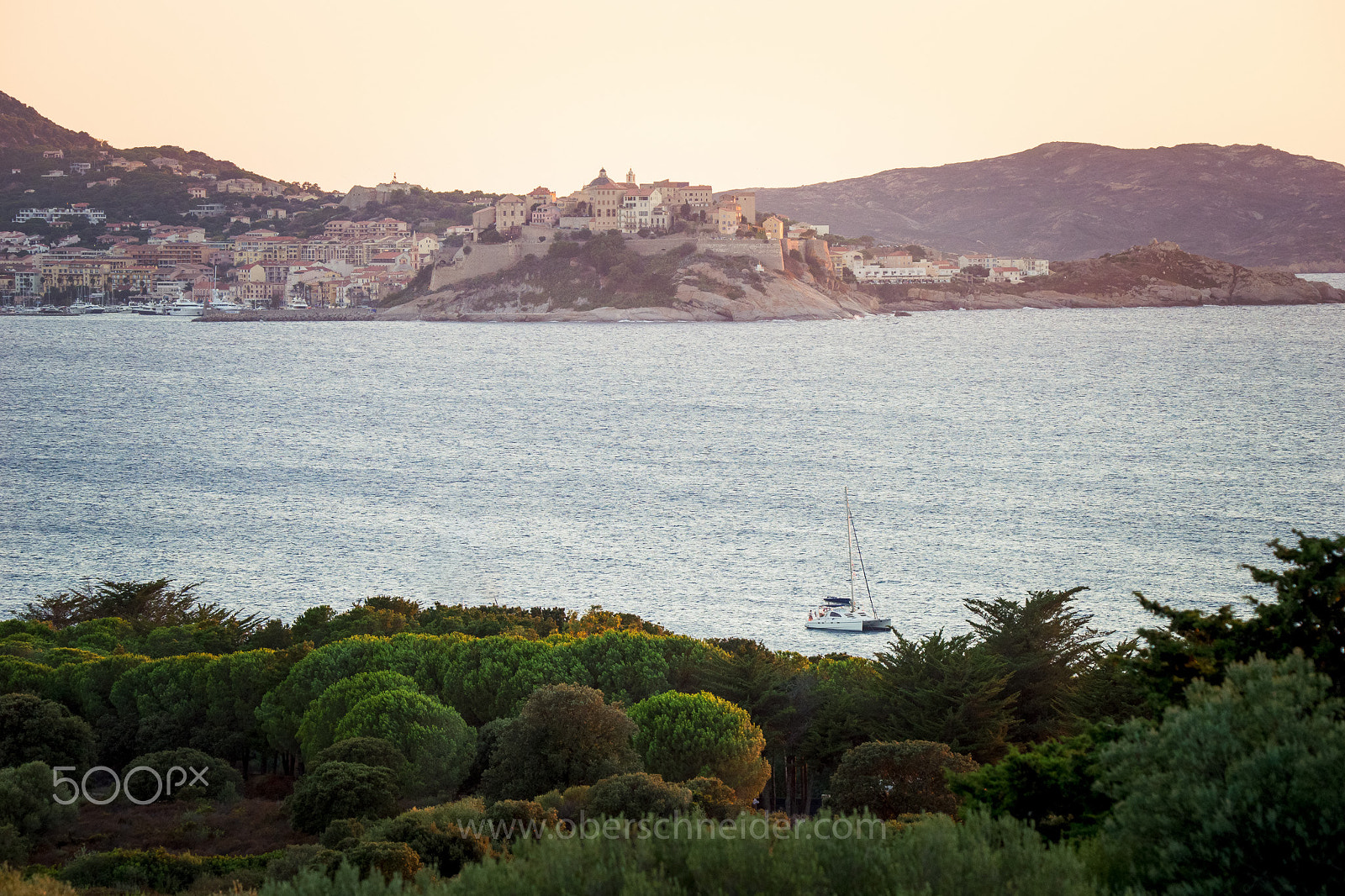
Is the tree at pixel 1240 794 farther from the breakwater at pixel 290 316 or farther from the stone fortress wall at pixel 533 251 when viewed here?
the breakwater at pixel 290 316

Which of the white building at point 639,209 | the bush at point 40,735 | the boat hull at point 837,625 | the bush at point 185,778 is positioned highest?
the white building at point 639,209

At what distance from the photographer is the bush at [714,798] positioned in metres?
9.78

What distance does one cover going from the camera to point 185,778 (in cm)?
1209

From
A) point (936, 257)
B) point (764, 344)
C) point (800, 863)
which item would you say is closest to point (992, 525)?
point (800, 863)

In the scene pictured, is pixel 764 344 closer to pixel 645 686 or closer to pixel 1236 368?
pixel 1236 368

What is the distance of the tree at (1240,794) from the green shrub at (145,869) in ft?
21.4

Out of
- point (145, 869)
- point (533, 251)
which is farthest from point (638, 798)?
point (533, 251)

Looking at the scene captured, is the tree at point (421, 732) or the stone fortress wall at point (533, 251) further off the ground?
the stone fortress wall at point (533, 251)

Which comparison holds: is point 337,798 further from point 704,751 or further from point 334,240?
point 334,240

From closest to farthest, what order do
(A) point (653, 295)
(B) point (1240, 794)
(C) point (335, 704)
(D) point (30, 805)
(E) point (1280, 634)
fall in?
(B) point (1240, 794) < (E) point (1280, 634) < (D) point (30, 805) < (C) point (335, 704) < (A) point (653, 295)

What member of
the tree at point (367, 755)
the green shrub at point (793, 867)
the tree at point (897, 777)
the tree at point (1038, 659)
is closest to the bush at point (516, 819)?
the tree at point (367, 755)

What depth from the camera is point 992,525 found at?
3212 centimetres

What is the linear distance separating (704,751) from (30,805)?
20.5ft

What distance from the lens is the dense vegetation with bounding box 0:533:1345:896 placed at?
17.6 ft
